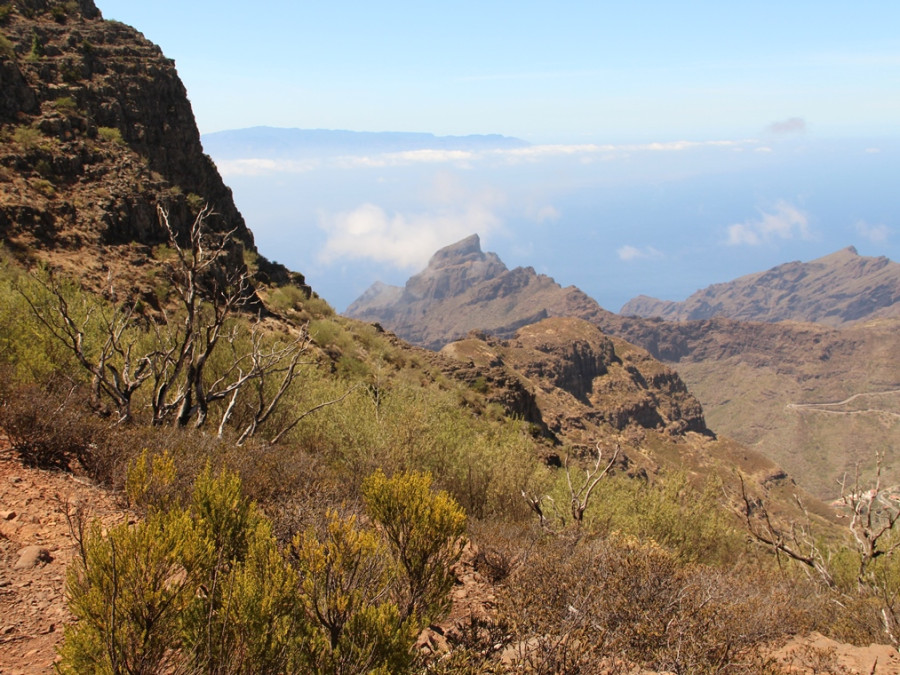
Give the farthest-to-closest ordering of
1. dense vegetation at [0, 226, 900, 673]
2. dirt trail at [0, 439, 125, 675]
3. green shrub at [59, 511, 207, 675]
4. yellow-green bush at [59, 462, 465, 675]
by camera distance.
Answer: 1. dirt trail at [0, 439, 125, 675]
2. dense vegetation at [0, 226, 900, 673]
3. yellow-green bush at [59, 462, 465, 675]
4. green shrub at [59, 511, 207, 675]

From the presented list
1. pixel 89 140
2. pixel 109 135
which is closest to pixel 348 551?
pixel 89 140

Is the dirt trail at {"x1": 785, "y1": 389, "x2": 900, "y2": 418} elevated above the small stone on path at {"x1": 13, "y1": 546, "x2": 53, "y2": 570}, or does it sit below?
below

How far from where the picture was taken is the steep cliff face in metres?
26.0

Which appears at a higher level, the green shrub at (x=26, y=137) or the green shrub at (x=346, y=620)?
the green shrub at (x=26, y=137)

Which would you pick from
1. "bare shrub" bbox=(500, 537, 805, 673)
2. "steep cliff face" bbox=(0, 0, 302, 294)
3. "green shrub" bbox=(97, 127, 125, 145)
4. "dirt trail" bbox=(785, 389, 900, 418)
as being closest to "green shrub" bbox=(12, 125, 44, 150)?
"steep cliff face" bbox=(0, 0, 302, 294)

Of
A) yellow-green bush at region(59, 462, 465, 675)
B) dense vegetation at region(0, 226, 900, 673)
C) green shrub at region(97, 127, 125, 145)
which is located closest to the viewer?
yellow-green bush at region(59, 462, 465, 675)

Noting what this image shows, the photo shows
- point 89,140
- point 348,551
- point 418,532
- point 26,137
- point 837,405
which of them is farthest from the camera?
point 837,405

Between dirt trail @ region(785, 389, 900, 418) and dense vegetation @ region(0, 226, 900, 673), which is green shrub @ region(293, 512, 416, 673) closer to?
dense vegetation @ region(0, 226, 900, 673)

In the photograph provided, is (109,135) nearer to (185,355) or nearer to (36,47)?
(36,47)

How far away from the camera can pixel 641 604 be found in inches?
352

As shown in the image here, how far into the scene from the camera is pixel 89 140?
3047 cm

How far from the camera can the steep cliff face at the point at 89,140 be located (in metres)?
26.0

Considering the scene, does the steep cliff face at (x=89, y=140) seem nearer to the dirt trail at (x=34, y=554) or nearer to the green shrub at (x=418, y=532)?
the dirt trail at (x=34, y=554)

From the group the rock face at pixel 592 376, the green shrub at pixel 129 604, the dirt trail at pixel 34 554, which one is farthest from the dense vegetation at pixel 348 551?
the rock face at pixel 592 376
